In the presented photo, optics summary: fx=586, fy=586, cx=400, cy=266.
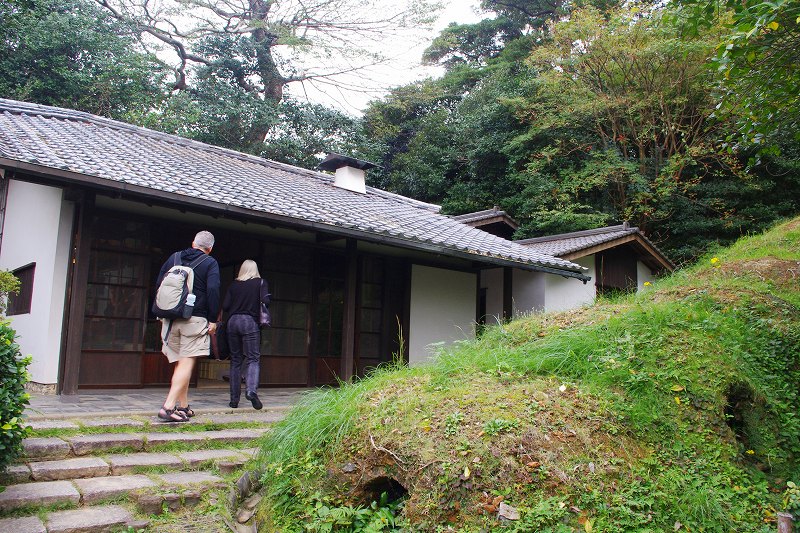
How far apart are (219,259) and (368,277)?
8.32ft

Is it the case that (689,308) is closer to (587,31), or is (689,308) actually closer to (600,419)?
(600,419)


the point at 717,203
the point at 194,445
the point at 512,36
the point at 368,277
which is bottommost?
the point at 194,445

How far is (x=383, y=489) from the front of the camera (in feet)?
11.8

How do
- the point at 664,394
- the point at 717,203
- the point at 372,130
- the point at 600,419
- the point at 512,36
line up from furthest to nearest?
the point at 512,36 < the point at 372,130 < the point at 717,203 < the point at 664,394 < the point at 600,419

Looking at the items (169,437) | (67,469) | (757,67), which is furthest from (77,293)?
(757,67)

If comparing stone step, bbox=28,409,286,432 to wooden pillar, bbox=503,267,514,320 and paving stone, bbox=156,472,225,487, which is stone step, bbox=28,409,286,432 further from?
wooden pillar, bbox=503,267,514,320

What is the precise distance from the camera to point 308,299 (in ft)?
31.1

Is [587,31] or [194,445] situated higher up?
[587,31]

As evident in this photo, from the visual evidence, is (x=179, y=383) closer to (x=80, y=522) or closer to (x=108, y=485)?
(x=108, y=485)

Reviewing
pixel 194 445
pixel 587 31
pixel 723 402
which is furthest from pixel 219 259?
pixel 587 31

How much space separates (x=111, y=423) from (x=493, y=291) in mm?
8743

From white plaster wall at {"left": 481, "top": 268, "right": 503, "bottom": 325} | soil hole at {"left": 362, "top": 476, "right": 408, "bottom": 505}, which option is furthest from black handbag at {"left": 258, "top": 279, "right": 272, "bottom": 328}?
white plaster wall at {"left": 481, "top": 268, "right": 503, "bottom": 325}

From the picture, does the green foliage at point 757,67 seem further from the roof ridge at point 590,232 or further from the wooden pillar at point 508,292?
the roof ridge at point 590,232

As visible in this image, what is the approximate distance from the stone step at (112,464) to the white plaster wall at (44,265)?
3.41m
